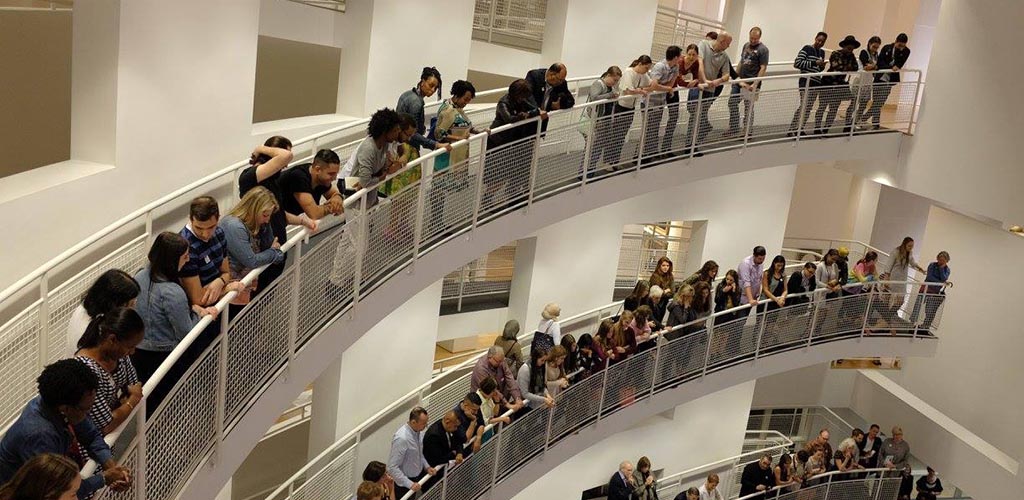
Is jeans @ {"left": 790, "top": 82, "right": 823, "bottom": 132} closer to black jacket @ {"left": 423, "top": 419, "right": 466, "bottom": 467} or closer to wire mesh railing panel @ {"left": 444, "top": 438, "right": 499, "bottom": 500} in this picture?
wire mesh railing panel @ {"left": 444, "top": 438, "right": 499, "bottom": 500}

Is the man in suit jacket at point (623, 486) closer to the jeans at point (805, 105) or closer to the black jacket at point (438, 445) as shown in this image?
the black jacket at point (438, 445)

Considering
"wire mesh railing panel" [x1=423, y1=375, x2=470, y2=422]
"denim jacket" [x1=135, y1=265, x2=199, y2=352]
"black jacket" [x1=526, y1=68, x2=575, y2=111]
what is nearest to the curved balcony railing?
Result: "denim jacket" [x1=135, y1=265, x2=199, y2=352]

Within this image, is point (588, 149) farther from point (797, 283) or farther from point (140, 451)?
point (140, 451)

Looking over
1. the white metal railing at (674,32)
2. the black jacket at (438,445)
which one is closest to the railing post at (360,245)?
the black jacket at (438,445)

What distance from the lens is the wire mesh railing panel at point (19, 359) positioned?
22.0 feet

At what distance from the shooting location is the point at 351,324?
9.86m

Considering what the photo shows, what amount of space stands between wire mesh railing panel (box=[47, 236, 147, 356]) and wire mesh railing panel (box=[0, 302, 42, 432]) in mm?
127

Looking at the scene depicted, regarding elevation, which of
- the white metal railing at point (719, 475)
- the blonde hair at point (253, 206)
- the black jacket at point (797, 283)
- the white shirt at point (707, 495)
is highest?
the blonde hair at point (253, 206)

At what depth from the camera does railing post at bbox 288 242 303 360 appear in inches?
320

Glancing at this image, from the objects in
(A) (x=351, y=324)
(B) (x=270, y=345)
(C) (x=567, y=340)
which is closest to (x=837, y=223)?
(C) (x=567, y=340)

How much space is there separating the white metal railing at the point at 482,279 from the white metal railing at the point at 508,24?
3.24m

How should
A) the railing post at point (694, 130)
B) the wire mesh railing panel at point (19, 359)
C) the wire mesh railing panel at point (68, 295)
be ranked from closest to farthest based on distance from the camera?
the wire mesh railing panel at point (19, 359), the wire mesh railing panel at point (68, 295), the railing post at point (694, 130)

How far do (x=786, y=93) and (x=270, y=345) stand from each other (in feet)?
32.4

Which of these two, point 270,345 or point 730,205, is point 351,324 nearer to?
point 270,345
